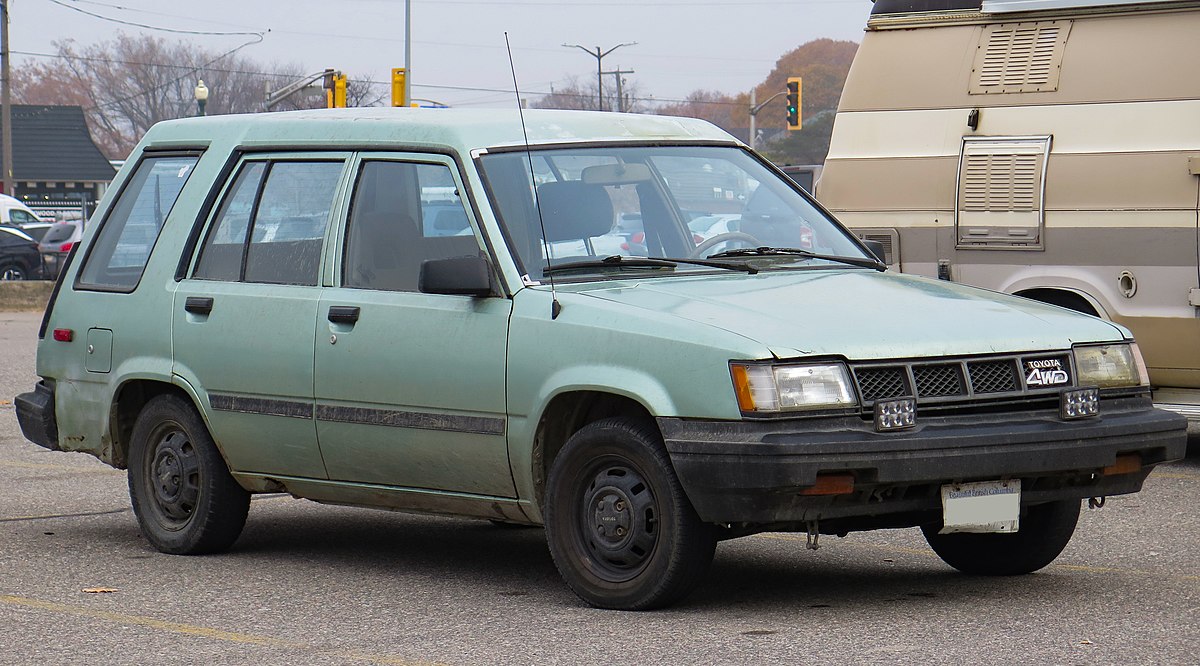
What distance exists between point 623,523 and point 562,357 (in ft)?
1.90

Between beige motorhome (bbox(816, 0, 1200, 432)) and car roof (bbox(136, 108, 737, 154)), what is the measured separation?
3.66 metres

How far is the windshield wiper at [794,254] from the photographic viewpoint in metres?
6.81

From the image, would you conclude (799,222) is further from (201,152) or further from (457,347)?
(201,152)

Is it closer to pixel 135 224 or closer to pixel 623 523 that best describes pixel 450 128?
pixel 623 523

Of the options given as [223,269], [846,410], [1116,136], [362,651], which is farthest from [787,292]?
[1116,136]

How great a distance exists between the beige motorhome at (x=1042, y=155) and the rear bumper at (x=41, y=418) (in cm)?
528

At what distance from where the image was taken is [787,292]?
629 centimetres

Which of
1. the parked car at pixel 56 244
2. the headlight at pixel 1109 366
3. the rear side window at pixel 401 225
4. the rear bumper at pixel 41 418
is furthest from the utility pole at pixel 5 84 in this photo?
the headlight at pixel 1109 366

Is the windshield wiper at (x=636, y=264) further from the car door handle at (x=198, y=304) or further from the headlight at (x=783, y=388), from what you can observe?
the car door handle at (x=198, y=304)

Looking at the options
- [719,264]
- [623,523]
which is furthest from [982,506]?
[719,264]

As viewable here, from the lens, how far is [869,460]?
5.57 meters

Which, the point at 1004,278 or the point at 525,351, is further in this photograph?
the point at 1004,278

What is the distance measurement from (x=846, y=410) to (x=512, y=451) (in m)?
1.26

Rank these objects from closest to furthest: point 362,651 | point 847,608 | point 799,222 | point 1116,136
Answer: point 362,651
point 847,608
point 799,222
point 1116,136
